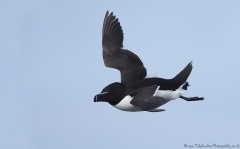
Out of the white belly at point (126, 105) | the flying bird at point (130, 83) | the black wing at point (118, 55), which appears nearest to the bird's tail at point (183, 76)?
the flying bird at point (130, 83)

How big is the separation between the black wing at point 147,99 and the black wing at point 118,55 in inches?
55.1

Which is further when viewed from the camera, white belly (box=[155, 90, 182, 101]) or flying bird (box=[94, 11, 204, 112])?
white belly (box=[155, 90, 182, 101])

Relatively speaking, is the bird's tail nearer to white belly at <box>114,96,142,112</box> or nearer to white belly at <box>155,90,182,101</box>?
white belly at <box>155,90,182,101</box>

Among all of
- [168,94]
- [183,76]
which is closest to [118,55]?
[183,76]

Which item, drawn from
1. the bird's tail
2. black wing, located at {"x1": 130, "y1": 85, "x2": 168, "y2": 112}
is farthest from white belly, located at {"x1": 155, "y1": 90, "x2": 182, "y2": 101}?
black wing, located at {"x1": 130, "y1": 85, "x2": 168, "y2": 112}

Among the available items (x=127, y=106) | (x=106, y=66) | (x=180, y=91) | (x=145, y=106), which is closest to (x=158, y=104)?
(x=145, y=106)

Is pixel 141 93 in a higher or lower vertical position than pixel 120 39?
lower

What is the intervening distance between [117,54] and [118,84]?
2.41 meters

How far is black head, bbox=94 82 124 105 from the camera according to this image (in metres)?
14.2

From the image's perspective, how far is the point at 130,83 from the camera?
49.0 feet

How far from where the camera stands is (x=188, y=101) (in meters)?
16.4

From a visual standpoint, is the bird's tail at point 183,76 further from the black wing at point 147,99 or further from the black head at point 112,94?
the black head at point 112,94

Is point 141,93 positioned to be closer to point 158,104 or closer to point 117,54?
point 158,104

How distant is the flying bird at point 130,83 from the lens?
45.6 feet
